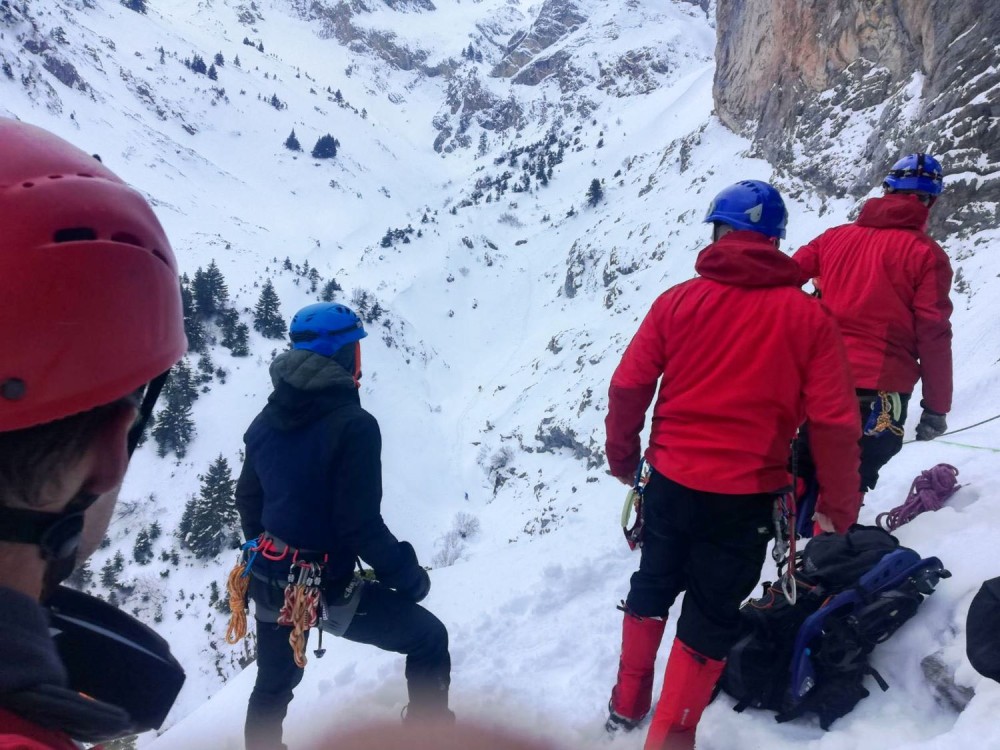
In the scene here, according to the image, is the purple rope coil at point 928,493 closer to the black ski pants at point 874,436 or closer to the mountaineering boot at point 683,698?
the black ski pants at point 874,436

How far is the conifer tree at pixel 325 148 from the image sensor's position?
75.6 m

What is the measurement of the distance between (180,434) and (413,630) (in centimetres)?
3256

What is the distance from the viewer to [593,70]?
218 feet

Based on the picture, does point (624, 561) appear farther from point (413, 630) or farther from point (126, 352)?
point (126, 352)

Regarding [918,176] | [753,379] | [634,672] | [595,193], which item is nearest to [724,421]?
[753,379]

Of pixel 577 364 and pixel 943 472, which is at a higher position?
pixel 943 472

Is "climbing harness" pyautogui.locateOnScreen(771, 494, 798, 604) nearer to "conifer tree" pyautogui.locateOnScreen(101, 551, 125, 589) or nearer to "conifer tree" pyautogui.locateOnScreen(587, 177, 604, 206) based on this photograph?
"conifer tree" pyautogui.locateOnScreen(101, 551, 125, 589)

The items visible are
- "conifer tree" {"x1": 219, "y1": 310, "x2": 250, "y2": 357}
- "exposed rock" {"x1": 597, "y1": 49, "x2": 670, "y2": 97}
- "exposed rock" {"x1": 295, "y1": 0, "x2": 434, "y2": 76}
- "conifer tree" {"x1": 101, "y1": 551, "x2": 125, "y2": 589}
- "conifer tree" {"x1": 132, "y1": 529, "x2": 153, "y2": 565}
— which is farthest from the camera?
"exposed rock" {"x1": 295, "y1": 0, "x2": 434, "y2": 76}

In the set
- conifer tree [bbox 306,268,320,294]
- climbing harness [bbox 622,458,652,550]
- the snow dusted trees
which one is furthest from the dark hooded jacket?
conifer tree [bbox 306,268,320,294]

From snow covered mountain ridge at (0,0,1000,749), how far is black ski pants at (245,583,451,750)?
0.50 m

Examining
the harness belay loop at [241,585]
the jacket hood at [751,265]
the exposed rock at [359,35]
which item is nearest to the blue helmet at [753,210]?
the jacket hood at [751,265]

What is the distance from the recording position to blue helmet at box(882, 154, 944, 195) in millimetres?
3301

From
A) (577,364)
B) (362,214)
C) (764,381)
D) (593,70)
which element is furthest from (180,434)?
(593,70)

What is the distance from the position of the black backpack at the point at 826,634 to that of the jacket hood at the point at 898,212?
6.02 feet
